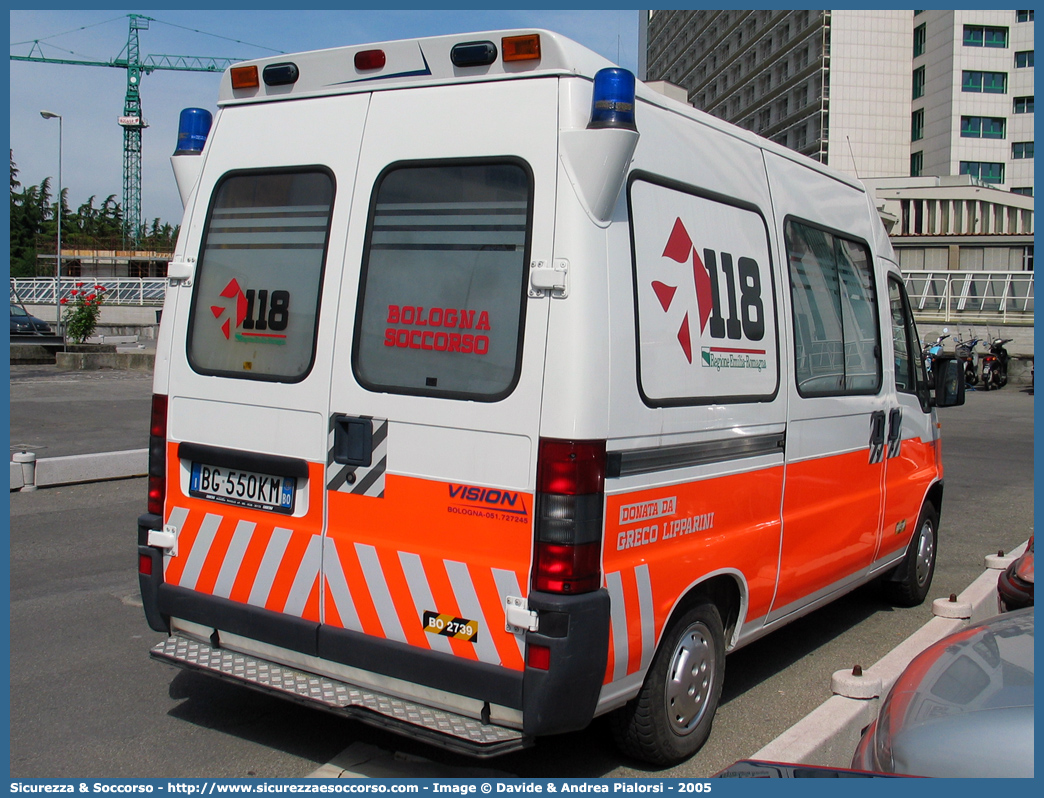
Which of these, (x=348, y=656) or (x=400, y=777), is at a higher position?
(x=348, y=656)

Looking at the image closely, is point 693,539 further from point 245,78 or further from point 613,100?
point 245,78

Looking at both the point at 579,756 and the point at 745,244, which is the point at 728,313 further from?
the point at 579,756

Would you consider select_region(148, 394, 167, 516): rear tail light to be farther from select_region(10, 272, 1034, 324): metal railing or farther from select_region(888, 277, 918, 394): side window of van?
select_region(10, 272, 1034, 324): metal railing

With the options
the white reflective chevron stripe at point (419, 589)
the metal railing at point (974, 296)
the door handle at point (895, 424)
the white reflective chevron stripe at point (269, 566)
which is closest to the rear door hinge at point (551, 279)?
the white reflective chevron stripe at point (419, 589)

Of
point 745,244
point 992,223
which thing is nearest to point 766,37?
point 992,223

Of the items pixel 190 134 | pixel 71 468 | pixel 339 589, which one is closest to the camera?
pixel 339 589

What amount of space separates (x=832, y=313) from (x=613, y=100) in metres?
2.32

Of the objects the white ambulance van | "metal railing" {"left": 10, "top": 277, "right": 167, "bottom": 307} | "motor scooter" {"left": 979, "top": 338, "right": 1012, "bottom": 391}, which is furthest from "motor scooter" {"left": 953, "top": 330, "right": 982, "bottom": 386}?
"metal railing" {"left": 10, "top": 277, "right": 167, "bottom": 307}

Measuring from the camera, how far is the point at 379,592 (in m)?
A: 3.56

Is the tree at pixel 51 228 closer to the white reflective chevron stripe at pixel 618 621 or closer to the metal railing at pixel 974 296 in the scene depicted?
the metal railing at pixel 974 296

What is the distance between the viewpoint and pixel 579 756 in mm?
3906

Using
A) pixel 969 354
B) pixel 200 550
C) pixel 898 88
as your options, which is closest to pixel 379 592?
pixel 200 550

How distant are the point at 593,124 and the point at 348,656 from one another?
2.18 metres

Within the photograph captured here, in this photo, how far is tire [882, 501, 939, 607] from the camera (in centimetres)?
623
